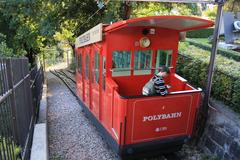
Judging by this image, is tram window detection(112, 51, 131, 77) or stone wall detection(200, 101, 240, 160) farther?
tram window detection(112, 51, 131, 77)

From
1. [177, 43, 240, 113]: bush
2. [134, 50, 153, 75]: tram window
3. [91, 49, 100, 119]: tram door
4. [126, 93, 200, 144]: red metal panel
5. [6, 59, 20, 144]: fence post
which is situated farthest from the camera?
[91, 49, 100, 119]: tram door

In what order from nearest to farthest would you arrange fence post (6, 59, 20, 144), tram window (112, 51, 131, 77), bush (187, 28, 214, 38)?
fence post (6, 59, 20, 144) < tram window (112, 51, 131, 77) < bush (187, 28, 214, 38)

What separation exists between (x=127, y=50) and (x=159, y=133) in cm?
207

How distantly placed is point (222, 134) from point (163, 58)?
2.29 metres

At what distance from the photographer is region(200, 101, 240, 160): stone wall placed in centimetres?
517

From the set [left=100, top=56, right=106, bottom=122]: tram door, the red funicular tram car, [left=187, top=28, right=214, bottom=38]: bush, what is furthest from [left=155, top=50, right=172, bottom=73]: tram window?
[left=187, top=28, right=214, bottom=38]: bush

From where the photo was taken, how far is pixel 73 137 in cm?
725

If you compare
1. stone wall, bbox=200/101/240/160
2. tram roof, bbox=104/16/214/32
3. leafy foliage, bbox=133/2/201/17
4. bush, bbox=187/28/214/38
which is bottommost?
stone wall, bbox=200/101/240/160

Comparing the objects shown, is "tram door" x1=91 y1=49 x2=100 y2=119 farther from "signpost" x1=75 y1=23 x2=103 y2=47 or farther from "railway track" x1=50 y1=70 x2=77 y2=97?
"railway track" x1=50 y1=70 x2=77 y2=97

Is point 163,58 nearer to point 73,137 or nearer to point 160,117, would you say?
point 160,117

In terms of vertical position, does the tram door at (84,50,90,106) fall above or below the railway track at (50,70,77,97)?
above

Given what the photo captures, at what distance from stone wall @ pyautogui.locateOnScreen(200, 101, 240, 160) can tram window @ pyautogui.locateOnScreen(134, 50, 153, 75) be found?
189 centimetres

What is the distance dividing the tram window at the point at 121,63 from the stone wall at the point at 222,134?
2351mm

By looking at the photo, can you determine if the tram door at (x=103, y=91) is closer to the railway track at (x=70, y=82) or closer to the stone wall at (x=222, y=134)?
the stone wall at (x=222, y=134)
